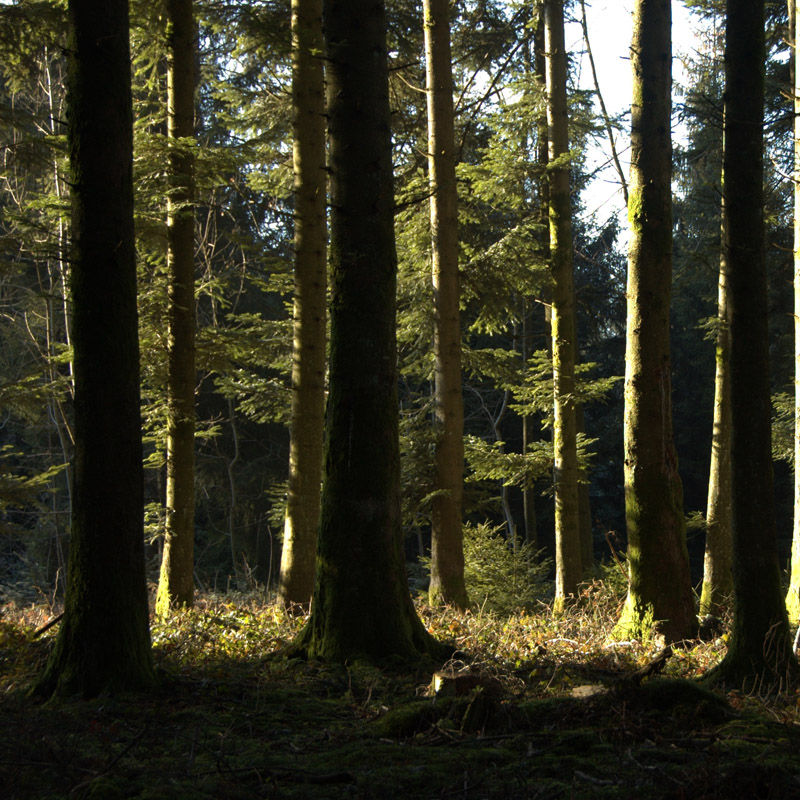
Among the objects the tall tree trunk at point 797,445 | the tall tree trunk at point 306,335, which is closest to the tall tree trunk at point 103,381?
the tall tree trunk at point 306,335

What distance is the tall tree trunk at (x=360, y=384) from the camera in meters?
6.33

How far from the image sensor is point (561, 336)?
13562 millimetres

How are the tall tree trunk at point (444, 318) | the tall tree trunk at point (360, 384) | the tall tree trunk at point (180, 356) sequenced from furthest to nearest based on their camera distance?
the tall tree trunk at point (444, 318) → the tall tree trunk at point (180, 356) → the tall tree trunk at point (360, 384)

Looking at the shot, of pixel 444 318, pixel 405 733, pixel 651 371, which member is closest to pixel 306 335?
pixel 444 318

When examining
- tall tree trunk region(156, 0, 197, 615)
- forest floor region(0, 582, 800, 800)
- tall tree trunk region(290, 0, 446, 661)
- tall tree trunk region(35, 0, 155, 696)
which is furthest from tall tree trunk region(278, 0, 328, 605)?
tall tree trunk region(35, 0, 155, 696)

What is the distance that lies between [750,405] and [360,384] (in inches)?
120

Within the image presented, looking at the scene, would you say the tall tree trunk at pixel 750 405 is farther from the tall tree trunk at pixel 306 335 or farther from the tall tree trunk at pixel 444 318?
the tall tree trunk at pixel 444 318

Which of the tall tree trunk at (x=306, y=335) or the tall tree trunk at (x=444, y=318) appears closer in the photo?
the tall tree trunk at (x=306, y=335)

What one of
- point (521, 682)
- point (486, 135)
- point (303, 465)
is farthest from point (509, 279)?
point (521, 682)

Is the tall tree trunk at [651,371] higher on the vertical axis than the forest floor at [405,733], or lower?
higher

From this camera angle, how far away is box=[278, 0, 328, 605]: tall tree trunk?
34.3 ft

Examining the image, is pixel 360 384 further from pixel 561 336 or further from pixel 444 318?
pixel 561 336

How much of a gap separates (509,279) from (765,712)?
29.3 feet

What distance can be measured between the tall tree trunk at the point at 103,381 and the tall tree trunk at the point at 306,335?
469 cm
